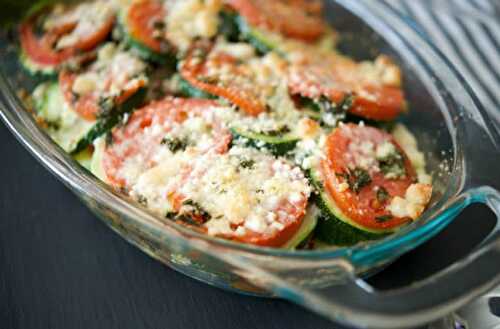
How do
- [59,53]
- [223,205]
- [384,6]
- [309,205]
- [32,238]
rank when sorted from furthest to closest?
[384,6]
[59,53]
[32,238]
[309,205]
[223,205]

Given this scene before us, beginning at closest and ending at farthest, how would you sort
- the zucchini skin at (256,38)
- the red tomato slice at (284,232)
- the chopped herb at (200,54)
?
the red tomato slice at (284,232) < the chopped herb at (200,54) < the zucchini skin at (256,38)

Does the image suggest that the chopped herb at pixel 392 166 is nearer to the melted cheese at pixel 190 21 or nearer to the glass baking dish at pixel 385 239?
the glass baking dish at pixel 385 239

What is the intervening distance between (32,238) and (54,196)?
0.17 metres

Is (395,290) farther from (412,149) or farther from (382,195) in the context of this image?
(412,149)

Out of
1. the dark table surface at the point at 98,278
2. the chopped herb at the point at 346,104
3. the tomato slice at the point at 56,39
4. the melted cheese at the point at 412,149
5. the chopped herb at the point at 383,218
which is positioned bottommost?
the dark table surface at the point at 98,278

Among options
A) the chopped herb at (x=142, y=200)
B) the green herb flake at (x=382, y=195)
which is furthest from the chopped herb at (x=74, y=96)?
the green herb flake at (x=382, y=195)

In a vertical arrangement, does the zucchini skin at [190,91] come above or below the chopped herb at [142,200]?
above

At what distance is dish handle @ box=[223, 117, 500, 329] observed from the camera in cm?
127

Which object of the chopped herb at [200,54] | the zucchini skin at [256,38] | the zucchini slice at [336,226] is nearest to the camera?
the zucchini slice at [336,226]

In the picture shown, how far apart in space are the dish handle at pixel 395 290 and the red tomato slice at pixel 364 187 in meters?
0.18

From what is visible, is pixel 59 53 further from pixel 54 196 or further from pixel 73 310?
pixel 73 310

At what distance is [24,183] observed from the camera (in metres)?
2.01

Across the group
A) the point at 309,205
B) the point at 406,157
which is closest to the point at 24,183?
the point at 309,205

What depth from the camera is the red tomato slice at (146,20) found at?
2094mm
